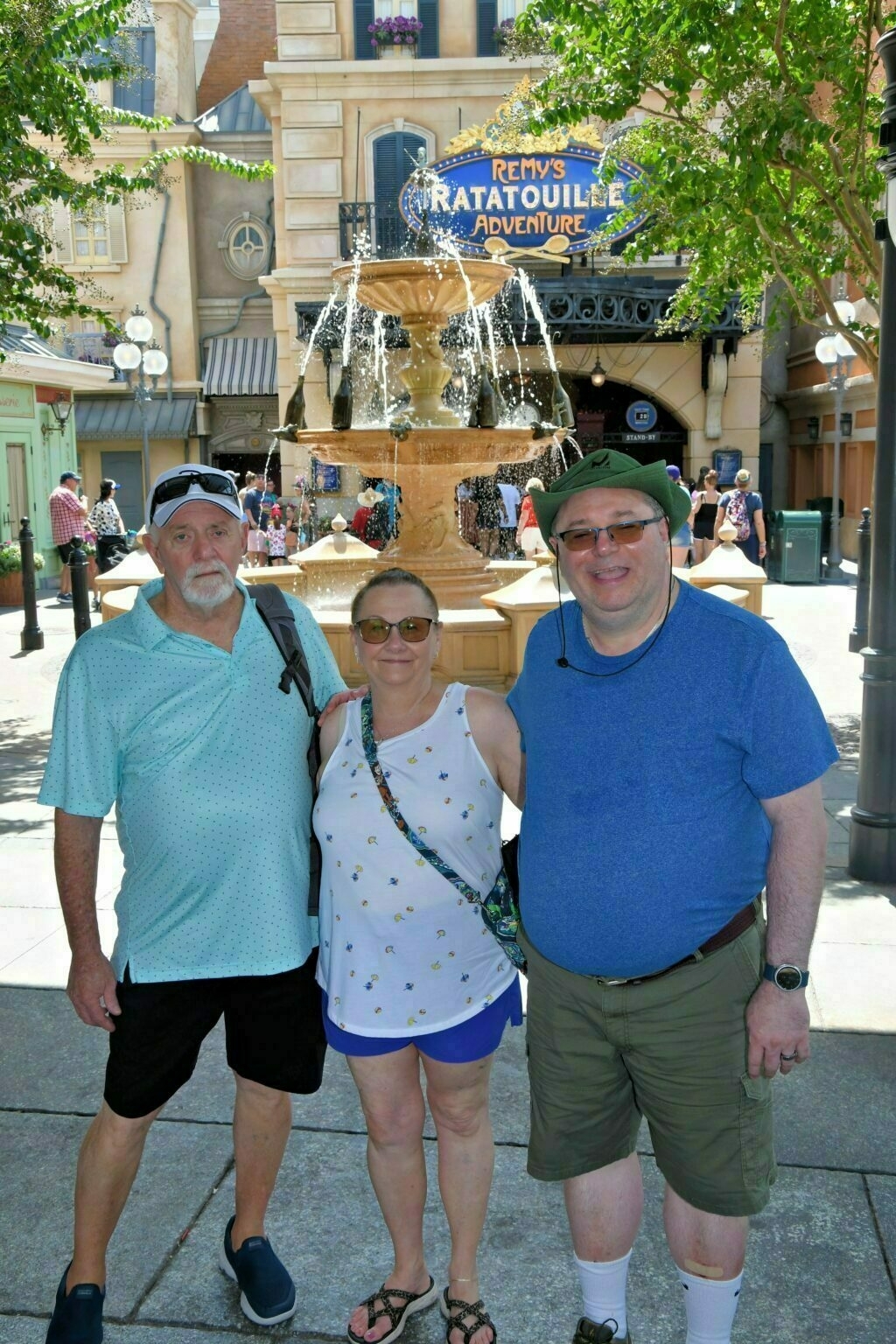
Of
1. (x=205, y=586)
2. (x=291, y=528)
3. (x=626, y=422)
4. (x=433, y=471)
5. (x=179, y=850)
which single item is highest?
(x=626, y=422)

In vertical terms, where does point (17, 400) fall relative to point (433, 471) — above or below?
above

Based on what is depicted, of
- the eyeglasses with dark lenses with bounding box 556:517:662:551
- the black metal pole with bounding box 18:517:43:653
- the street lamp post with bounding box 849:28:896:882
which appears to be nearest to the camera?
the eyeglasses with dark lenses with bounding box 556:517:662:551

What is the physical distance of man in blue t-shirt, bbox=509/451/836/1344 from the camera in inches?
95.9

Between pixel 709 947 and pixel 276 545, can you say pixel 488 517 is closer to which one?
pixel 276 545

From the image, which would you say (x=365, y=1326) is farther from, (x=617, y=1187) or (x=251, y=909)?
(x=251, y=909)

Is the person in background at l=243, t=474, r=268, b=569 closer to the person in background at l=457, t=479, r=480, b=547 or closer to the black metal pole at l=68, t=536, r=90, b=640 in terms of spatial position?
the person in background at l=457, t=479, r=480, b=547

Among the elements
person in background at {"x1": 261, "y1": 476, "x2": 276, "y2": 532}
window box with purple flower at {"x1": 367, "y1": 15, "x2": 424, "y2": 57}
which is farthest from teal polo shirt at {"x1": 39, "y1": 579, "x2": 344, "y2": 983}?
window box with purple flower at {"x1": 367, "y1": 15, "x2": 424, "y2": 57}

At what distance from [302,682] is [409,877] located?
1.79 ft

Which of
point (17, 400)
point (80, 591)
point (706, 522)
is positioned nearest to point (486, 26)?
point (17, 400)

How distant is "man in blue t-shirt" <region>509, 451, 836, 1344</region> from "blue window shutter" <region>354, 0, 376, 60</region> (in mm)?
24766

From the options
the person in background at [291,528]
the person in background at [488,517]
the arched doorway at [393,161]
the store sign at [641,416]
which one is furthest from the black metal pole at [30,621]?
the store sign at [641,416]

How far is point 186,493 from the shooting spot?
286 cm

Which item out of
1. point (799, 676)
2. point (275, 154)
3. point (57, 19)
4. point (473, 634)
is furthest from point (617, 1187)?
point (275, 154)

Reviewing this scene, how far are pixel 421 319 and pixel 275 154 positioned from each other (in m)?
17.1
